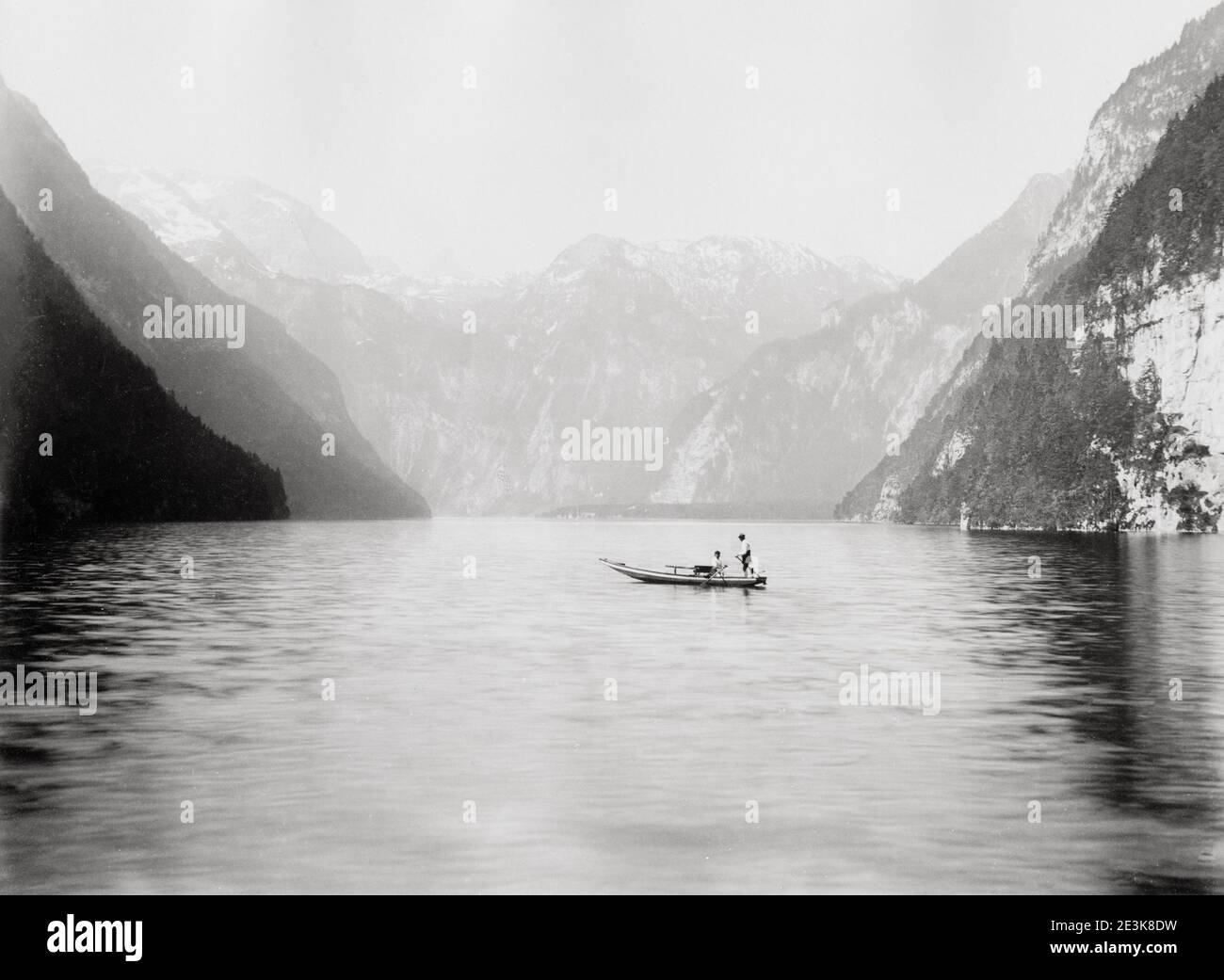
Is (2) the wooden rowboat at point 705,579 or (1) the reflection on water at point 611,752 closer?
(1) the reflection on water at point 611,752

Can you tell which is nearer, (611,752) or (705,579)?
(611,752)

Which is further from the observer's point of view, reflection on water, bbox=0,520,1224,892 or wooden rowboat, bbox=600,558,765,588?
wooden rowboat, bbox=600,558,765,588

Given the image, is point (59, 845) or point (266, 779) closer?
point (59, 845)

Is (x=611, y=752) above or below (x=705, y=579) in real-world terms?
below

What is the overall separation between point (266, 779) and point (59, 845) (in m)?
6.52

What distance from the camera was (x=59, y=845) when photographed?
24.6 meters

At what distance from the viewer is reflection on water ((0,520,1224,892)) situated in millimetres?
23469

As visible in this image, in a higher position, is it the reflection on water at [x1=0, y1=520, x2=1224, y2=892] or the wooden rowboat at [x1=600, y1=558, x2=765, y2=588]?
the wooden rowboat at [x1=600, y1=558, x2=765, y2=588]

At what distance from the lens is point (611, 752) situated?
34.7 m

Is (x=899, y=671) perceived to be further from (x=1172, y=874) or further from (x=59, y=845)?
(x=59, y=845)

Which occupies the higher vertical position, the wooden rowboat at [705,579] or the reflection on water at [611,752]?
the wooden rowboat at [705,579]

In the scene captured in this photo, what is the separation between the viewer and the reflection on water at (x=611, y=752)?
23.5 meters
